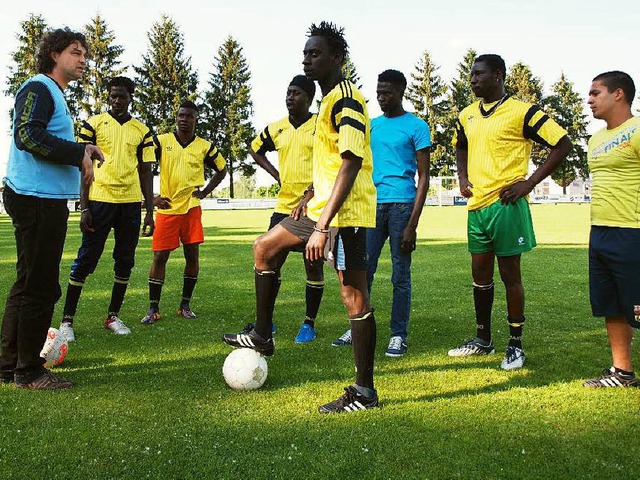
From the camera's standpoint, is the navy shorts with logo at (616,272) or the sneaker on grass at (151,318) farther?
the sneaker on grass at (151,318)

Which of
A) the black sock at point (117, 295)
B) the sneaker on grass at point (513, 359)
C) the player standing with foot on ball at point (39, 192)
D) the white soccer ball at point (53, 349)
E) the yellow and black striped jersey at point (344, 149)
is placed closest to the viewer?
the yellow and black striped jersey at point (344, 149)

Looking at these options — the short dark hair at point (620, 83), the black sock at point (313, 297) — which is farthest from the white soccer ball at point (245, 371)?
the short dark hair at point (620, 83)

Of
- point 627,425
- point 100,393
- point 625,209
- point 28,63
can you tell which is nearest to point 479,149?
point 625,209

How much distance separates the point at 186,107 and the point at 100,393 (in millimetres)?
4101

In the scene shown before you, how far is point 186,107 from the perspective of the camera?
7.40 meters

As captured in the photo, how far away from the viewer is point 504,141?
5.32m

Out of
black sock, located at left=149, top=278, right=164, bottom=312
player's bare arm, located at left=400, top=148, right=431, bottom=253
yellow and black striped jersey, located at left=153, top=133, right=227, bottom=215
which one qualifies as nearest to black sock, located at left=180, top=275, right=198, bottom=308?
black sock, located at left=149, top=278, right=164, bottom=312

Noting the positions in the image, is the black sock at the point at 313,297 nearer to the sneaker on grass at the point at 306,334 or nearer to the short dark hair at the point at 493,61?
the sneaker on grass at the point at 306,334

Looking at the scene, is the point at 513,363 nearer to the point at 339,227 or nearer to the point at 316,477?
the point at 339,227

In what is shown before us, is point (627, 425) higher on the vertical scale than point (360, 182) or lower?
lower

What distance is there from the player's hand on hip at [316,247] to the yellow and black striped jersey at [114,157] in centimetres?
352

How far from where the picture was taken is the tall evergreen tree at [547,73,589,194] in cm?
8188

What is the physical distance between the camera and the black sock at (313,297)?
6559 millimetres

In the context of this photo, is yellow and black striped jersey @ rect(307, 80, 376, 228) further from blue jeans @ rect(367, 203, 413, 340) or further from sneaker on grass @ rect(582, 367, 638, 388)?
sneaker on grass @ rect(582, 367, 638, 388)
